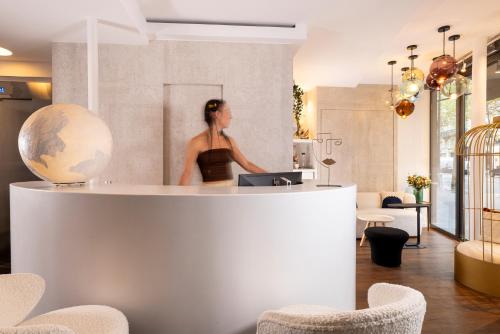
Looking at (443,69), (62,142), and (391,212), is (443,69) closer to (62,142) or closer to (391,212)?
(391,212)

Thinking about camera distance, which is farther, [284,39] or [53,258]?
[284,39]

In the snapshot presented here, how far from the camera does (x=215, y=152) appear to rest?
4.07 meters

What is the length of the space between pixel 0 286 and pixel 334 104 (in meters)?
6.67

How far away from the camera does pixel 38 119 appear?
157cm

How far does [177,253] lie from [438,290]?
135 inches

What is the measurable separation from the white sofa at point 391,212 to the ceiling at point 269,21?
3.00 m

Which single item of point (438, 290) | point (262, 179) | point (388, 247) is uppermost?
point (262, 179)

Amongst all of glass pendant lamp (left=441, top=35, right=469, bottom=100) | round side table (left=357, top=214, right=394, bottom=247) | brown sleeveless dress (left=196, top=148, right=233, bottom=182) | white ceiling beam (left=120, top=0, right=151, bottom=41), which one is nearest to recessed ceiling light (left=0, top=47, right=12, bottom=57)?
white ceiling beam (left=120, top=0, right=151, bottom=41)

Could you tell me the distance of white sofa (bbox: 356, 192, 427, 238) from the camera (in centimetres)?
641

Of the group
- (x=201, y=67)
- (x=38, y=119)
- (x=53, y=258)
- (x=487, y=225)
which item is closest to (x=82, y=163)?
(x=38, y=119)

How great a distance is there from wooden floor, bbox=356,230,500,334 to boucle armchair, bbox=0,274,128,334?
255 cm

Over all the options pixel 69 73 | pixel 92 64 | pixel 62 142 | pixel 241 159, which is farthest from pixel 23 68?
pixel 62 142

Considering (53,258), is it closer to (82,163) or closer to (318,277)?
(82,163)

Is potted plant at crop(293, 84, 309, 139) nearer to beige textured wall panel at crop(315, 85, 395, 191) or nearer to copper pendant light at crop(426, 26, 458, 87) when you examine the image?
beige textured wall panel at crop(315, 85, 395, 191)
